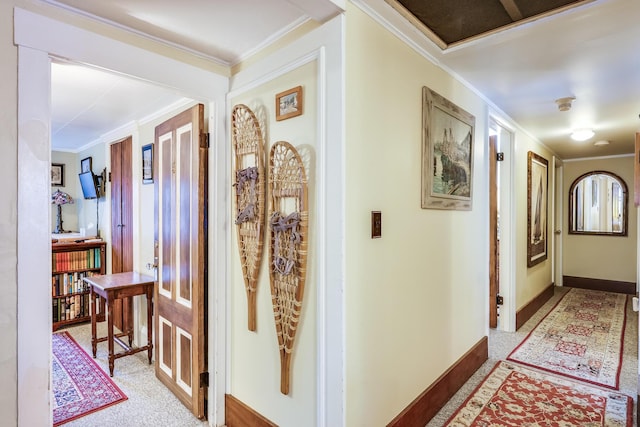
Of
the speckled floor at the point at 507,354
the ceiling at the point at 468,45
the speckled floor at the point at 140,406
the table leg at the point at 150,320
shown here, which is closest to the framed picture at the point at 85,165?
the ceiling at the point at 468,45

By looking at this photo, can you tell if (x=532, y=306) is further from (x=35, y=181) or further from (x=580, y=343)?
(x=35, y=181)

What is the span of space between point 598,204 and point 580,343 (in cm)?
334

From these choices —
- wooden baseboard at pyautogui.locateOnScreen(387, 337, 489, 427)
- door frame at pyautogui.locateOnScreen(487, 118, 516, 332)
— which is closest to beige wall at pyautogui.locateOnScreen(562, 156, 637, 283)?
door frame at pyautogui.locateOnScreen(487, 118, 516, 332)

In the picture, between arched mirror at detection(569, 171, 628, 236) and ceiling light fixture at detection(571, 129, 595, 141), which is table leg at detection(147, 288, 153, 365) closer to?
ceiling light fixture at detection(571, 129, 595, 141)

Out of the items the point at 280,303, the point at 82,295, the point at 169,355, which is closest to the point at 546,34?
the point at 280,303

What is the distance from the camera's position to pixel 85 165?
458cm

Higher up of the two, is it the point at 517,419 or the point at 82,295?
the point at 82,295

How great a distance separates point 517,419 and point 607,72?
2.38m

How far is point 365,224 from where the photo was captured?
5.10 ft

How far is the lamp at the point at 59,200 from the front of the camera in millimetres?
4535

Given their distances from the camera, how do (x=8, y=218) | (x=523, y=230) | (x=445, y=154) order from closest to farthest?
(x=8, y=218), (x=445, y=154), (x=523, y=230)

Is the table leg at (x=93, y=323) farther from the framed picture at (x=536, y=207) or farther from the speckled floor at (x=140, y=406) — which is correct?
the framed picture at (x=536, y=207)

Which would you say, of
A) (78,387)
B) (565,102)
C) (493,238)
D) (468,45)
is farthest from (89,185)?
(565,102)

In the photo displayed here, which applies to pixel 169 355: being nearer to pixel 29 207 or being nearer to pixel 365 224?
pixel 29 207
